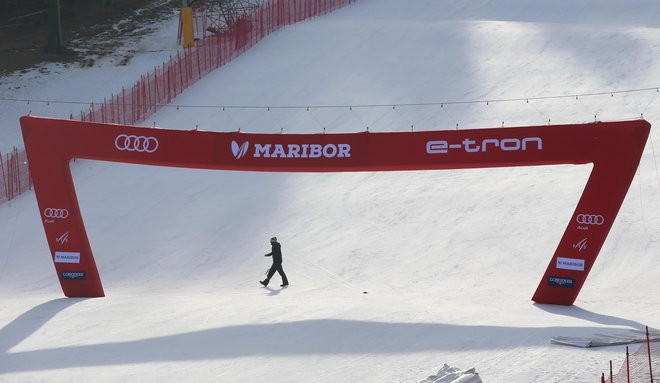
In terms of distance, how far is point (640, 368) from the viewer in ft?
46.3

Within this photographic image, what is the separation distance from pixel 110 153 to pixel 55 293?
3.49m

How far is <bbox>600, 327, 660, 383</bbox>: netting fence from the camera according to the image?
1360 cm

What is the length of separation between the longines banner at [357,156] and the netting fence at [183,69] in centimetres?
719

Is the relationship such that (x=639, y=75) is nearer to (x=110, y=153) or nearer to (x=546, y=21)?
(x=546, y=21)

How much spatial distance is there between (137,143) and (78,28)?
2332 cm

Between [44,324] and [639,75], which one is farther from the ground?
[639,75]

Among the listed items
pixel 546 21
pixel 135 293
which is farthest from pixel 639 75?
pixel 135 293

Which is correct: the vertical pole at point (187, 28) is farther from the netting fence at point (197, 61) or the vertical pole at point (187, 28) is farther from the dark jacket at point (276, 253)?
the dark jacket at point (276, 253)

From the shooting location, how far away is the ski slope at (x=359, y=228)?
54.5 ft

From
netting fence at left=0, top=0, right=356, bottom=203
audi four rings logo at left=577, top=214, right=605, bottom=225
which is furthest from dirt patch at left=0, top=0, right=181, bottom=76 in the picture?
audi four rings logo at left=577, top=214, right=605, bottom=225

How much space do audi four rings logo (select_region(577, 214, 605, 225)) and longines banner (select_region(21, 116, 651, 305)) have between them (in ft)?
0.05

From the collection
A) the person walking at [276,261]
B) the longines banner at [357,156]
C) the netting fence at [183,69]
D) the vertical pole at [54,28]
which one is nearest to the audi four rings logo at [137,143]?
the longines banner at [357,156]

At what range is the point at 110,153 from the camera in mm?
20516

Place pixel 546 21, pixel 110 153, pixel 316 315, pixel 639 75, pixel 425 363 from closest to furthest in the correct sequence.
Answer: pixel 425 363 < pixel 316 315 < pixel 110 153 < pixel 639 75 < pixel 546 21
